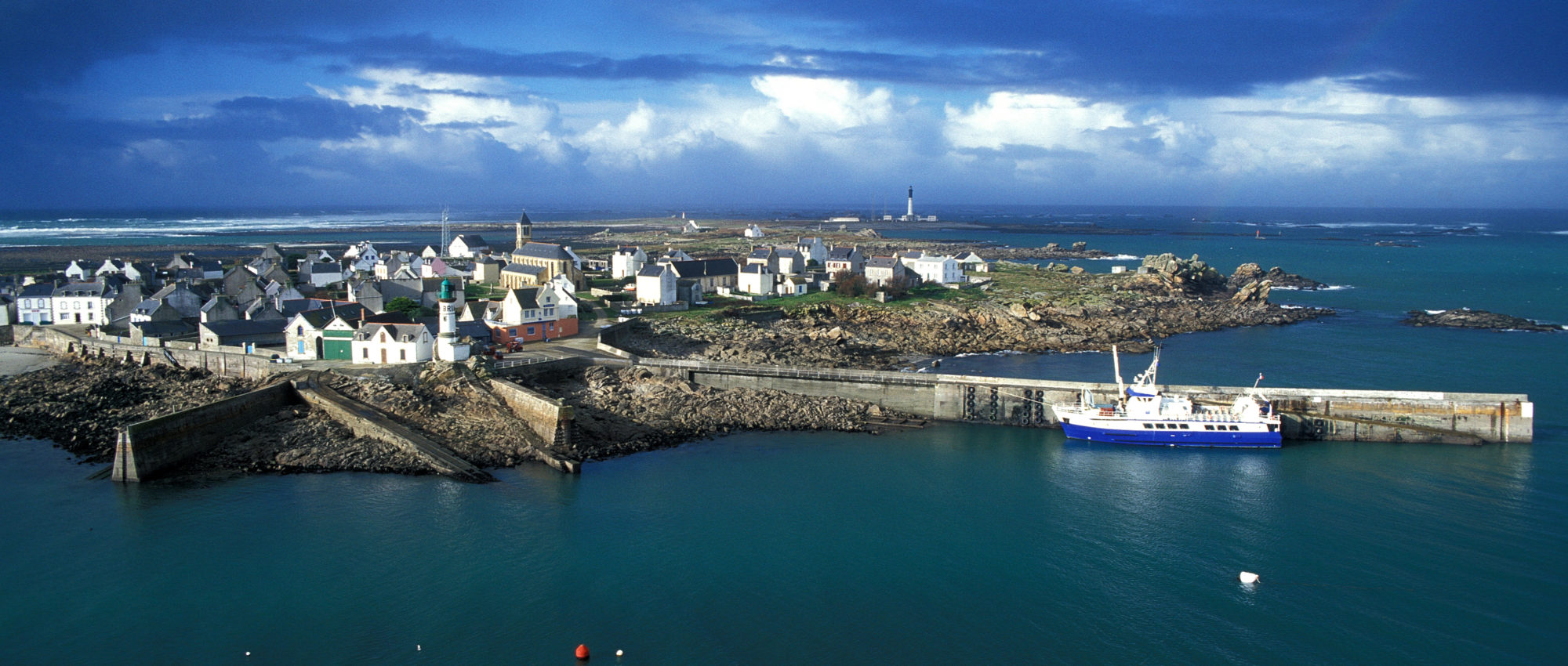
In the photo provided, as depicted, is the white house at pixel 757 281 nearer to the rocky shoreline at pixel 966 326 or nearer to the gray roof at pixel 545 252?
the rocky shoreline at pixel 966 326

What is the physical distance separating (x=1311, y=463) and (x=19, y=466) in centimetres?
3980

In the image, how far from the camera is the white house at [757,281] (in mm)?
56344

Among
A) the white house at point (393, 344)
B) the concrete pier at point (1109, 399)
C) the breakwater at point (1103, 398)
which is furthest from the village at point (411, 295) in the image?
the concrete pier at point (1109, 399)

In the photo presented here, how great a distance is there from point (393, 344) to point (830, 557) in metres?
20.4

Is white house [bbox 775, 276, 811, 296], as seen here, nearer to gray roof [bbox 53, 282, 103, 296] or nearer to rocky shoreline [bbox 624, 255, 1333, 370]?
rocky shoreline [bbox 624, 255, 1333, 370]

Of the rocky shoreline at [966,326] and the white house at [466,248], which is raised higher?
the white house at [466,248]

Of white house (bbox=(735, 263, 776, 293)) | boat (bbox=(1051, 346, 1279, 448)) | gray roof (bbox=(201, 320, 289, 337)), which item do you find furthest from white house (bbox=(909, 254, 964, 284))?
gray roof (bbox=(201, 320, 289, 337))

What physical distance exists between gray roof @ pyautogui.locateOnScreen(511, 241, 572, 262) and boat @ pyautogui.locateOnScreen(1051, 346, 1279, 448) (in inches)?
1539

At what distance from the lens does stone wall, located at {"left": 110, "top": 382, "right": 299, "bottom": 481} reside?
2478 centimetres

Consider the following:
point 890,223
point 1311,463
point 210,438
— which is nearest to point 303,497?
point 210,438

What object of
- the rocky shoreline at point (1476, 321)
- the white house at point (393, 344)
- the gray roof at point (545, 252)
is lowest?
the rocky shoreline at point (1476, 321)

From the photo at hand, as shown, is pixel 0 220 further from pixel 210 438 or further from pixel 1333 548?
pixel 1333 548

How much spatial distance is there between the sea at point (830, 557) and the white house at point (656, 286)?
69.2 feet

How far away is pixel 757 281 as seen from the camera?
185 feet
